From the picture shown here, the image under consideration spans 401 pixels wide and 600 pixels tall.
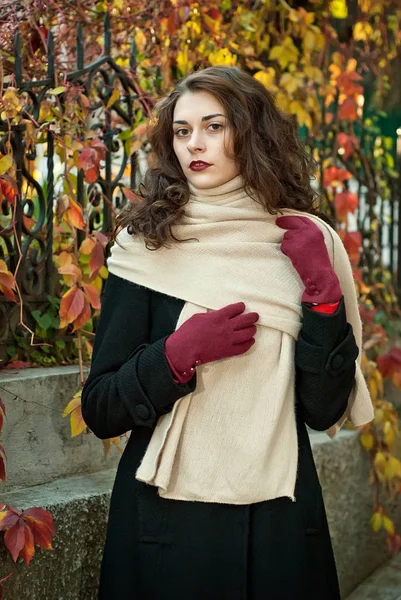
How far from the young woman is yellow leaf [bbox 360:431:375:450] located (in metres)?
2.09

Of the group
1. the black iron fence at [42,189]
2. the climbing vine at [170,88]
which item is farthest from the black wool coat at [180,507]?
the black iron fence at [42,189]

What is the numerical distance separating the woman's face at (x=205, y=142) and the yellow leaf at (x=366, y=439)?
2.44 metres

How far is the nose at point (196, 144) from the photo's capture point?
2.22 metres

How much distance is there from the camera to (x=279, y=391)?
218 cm

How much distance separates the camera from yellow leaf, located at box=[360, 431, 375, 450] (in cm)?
438

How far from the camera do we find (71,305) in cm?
293

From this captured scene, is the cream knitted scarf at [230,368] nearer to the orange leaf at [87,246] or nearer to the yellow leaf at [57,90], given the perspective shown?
the orange leaf at [87,246]

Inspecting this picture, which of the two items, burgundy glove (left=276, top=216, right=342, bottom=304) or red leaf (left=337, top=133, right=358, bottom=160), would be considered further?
red leaf (left=337, top=133, right=358, bottom=160)

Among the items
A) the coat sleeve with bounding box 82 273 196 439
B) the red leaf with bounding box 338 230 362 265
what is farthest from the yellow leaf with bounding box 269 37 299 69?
the coat sleeve with bounding box 82 273 196 439

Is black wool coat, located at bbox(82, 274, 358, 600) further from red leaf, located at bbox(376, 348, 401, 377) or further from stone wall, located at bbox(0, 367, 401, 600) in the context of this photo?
red leaf, located at bbox(376, 348, 401, 377)

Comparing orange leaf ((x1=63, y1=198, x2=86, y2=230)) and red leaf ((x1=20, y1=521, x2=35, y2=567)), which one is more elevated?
orange leaf ((x1=63, y1=198, x2=86, y2=230))

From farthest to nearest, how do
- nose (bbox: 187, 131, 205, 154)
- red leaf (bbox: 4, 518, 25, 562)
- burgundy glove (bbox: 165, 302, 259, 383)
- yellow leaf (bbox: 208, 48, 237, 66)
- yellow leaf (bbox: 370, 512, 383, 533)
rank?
yellow leaf (bbox: 370, 512, 383, 533)
yellow leaf (bbox: 208, 48, 237, 66)
red leaf (bbox: 4, 518, 25, 562)
nose (bbox: 187, 131, 205, 154)
burgundy glove (bbox: 165, 302, 259, 383)

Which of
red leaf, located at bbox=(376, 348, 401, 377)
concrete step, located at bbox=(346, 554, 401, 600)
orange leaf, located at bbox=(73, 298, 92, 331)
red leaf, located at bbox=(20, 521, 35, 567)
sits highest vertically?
orange leaf, located at bbox=(73, 298, 92, 331)

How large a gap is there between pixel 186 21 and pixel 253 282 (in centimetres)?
213
